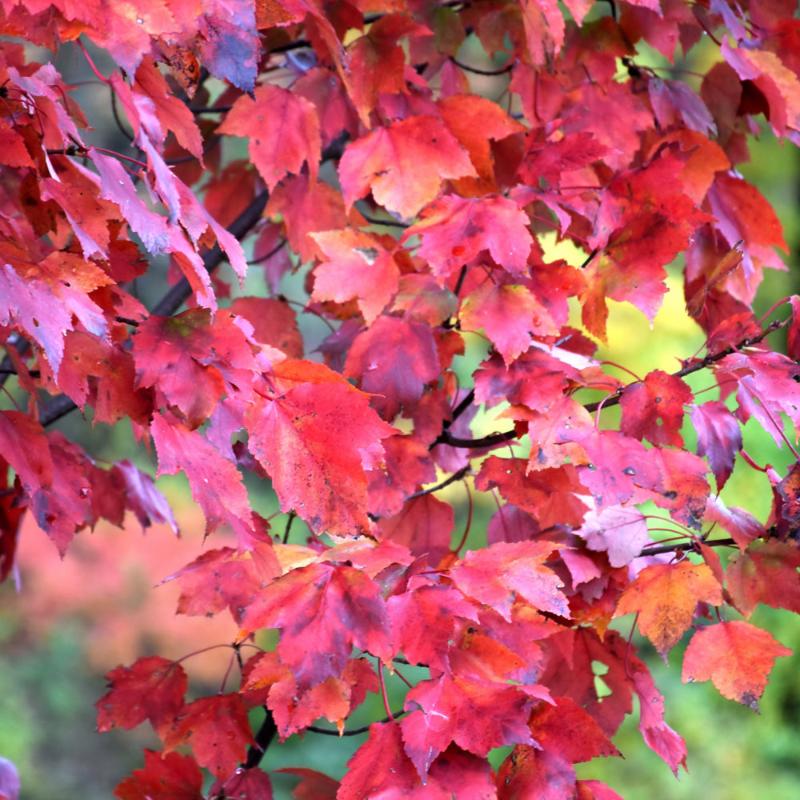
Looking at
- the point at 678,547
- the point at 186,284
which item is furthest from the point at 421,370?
the point at 186,284

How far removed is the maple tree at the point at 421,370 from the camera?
2.58ft

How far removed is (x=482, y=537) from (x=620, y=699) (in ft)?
9.22

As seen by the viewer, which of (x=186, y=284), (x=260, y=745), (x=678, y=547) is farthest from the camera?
(x=186, y=284)

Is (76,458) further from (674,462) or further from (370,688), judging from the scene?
(674,462)

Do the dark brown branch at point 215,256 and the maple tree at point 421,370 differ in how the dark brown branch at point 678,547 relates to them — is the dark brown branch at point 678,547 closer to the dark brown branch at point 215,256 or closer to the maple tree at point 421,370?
the maple tree at point 421,370

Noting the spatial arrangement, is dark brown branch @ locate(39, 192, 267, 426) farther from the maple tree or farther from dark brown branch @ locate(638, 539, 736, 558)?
dark brown branch @ locate(638, 539, 736, 558)

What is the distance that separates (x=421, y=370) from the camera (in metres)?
1.02

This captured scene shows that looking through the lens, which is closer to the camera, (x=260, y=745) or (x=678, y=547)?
(x=678, y=547)

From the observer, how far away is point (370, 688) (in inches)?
35.9

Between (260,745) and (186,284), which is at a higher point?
(186,284)

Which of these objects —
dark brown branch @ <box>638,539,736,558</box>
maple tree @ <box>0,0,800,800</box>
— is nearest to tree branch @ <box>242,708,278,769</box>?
maple tree @ <box>0,0,800,800</box>

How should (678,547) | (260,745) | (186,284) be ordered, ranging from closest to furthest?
1. (678,547)
2. (260,745)
3. (186,284)

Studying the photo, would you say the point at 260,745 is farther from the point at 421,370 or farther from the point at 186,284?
the point at 186,284

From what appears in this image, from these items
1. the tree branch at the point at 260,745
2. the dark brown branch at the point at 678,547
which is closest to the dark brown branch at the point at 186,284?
the tree branch at the point at 260,745
